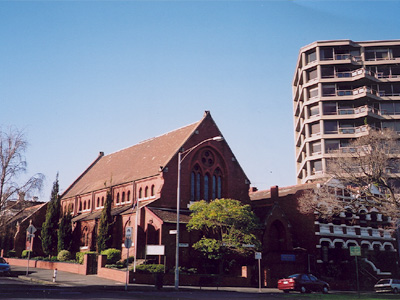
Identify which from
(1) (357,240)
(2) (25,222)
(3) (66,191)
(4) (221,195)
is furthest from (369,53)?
(2) (25,222)

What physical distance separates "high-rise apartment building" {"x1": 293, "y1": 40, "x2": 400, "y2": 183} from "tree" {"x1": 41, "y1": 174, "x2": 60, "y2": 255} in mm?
41193

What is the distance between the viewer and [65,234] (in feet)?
164

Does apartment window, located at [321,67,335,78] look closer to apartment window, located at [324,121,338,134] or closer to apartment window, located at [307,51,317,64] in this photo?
apartment window, located at [307,51,317,64]

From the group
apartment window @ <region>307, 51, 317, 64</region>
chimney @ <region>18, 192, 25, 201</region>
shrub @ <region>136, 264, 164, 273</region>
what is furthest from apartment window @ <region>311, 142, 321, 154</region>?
chimney @ <region>18, 192, 25, 201</region>

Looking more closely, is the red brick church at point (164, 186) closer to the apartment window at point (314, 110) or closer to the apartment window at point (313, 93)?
the apartment window at point (314, 110)

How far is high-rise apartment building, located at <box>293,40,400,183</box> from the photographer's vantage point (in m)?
72.8

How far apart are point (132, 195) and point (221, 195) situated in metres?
9.90

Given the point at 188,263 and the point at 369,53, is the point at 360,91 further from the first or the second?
the point at 188,263

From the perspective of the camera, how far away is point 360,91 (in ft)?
240

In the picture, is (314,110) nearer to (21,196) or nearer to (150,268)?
(150,268)

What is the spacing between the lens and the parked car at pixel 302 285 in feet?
108

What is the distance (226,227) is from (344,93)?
4448 cm

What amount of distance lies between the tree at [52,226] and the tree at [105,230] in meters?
9.08

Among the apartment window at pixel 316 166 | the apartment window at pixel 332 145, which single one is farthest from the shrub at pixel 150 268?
the apartment window at pixel 332 145
